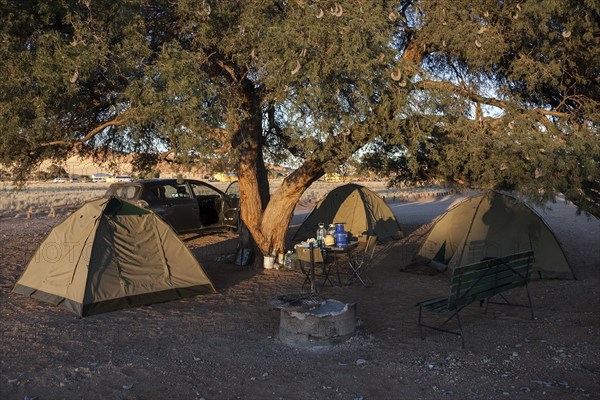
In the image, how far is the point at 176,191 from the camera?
49.5ft

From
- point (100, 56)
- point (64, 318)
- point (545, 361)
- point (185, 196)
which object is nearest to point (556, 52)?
point (545, 361)

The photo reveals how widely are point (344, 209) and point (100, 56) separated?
9.28m

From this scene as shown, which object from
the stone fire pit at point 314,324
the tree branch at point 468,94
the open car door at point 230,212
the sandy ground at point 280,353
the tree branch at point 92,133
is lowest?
the sandy ground at point 280,353

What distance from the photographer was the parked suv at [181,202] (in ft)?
46.6

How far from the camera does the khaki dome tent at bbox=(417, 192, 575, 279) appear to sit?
1062cm

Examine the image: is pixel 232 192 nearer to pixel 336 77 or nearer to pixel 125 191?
pixel 125 191

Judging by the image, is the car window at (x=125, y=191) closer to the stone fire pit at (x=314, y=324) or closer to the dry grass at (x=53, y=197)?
the dry grass at (x=53, y=197)

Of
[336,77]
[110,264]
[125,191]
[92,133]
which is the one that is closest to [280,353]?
[110,264]

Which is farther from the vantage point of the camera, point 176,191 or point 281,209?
point 176,191

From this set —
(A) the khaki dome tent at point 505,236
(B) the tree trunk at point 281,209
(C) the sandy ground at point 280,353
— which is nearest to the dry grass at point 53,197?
(B) the tree trunk at point 281,209

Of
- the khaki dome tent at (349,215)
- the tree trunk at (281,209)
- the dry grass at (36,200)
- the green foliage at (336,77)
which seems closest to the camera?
the green foliage at (336,77)

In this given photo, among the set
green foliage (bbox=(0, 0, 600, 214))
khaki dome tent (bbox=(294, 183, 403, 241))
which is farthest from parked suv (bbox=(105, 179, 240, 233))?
green foliage (bbox=(0, 0, 600, 214))

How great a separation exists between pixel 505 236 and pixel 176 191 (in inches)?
338

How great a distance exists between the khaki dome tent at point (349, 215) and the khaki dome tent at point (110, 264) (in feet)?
22.8
